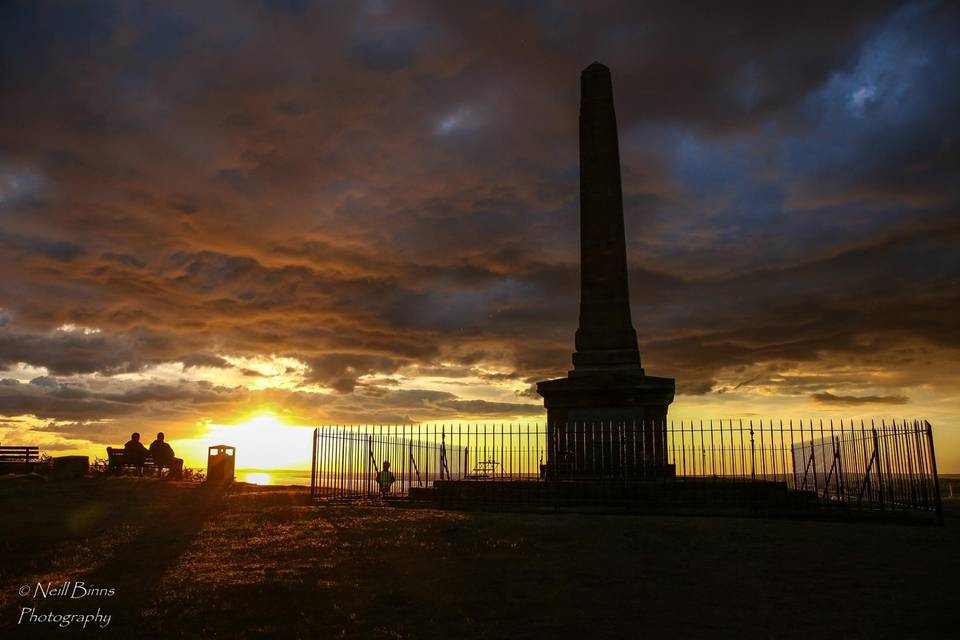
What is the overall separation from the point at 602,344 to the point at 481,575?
35.7 ft

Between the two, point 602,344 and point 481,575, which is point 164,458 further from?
point 481,575

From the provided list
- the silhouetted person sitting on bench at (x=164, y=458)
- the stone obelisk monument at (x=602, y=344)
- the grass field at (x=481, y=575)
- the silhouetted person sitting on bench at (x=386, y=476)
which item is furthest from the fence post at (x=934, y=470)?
the silhouetted person sitting on bench at (x=164, y=458)

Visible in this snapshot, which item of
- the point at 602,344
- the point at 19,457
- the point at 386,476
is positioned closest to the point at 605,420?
the point at 602,344

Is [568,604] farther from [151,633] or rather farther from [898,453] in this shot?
[898,453]

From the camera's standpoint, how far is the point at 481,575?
27.3 ft

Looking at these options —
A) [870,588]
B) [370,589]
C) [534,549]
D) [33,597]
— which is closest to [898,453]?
[870,588]

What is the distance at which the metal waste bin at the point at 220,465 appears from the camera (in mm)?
20094

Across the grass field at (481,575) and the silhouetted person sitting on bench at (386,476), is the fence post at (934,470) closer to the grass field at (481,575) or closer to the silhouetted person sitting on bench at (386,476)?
the grass field at (481,575)

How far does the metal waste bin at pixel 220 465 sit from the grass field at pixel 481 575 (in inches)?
273

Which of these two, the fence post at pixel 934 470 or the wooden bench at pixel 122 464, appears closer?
the fence post at pixel 934 470

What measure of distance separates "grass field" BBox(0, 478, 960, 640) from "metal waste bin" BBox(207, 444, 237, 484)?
22.7ft

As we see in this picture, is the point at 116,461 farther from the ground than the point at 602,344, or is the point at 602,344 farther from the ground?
the point at 602,344

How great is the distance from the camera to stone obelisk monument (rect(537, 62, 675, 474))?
16938 mm

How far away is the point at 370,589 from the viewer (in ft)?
25.3
